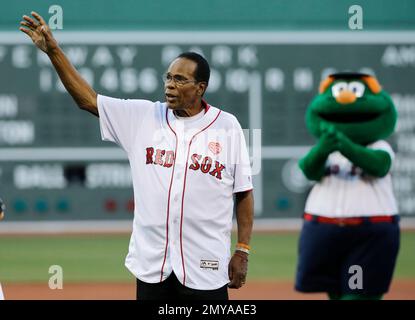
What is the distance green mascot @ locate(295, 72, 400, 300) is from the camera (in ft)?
16.1

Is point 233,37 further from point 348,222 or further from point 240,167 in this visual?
point 240,167

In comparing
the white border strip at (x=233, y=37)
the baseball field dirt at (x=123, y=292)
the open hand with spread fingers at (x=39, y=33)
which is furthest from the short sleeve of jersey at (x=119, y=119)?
the white border strip at (x=233, y=37)

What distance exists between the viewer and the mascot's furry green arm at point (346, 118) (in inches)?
194

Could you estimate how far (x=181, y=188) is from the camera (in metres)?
2.98

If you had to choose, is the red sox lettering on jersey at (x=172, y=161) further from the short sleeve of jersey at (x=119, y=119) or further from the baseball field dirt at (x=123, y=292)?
the baseball field dirt at (x=123, y=292)

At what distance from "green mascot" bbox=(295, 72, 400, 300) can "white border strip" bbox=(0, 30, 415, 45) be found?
4.55 m

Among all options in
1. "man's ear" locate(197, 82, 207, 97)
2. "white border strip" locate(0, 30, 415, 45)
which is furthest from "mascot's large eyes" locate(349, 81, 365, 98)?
"white border strip" locate(0, 30, 415, 45)

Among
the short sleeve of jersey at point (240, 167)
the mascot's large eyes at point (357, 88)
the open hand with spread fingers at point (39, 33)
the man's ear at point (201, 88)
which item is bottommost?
the short sleeve of jersey at point (240, 167)

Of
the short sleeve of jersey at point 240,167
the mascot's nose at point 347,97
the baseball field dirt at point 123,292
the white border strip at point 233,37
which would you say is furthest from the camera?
the white border strip at point 233,37

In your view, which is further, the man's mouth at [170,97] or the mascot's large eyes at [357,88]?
the mascot's large eyes at [357,88]

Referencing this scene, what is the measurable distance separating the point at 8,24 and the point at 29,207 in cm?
210

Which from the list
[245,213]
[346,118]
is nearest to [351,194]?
[346,118]

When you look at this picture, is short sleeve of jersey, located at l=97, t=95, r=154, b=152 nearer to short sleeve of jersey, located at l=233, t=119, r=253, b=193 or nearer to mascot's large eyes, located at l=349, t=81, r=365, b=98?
short sleeve of jersey, located at l=233, t=119, r=253, b=193
